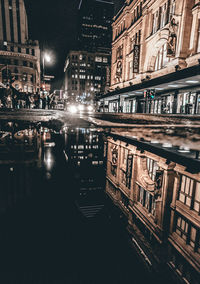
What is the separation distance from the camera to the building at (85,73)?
120 m

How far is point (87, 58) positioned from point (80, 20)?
69.8m

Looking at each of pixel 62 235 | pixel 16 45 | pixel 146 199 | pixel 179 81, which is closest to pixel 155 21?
pixel 179 81

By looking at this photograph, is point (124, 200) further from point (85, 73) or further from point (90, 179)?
point (85, 73)

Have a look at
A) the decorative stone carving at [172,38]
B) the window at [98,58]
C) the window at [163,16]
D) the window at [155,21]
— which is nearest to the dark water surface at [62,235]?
the decorative stone carving at [172,38]

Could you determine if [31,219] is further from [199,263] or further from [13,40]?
[13,40]

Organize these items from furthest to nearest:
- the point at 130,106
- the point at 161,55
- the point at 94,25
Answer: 1. the point at 94,25
2. the point at 130,106
3. the point at 161,55

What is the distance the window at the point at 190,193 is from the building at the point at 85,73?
121 metres

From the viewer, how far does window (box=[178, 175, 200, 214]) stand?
2.07m

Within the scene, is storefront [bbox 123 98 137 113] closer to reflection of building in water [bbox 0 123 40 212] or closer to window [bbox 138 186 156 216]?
reflection of building in water [bbox 0 123 40 212]

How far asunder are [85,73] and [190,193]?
5145 inches

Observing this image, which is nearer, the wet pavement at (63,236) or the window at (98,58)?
the wet pavement at (63,236)

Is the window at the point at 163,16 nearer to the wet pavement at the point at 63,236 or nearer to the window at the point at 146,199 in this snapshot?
the window at the point at 146,199

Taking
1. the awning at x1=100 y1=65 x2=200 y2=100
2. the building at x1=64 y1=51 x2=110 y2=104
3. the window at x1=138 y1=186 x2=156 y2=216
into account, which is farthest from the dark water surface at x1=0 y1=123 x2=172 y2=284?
the building at x1=64 y1=51 x2=110 y2=104

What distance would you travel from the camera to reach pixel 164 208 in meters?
2.01
